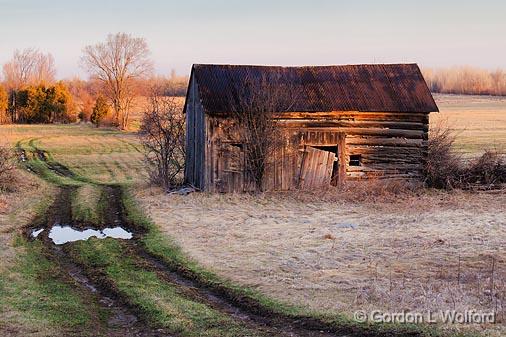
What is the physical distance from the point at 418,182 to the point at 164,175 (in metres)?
10.5

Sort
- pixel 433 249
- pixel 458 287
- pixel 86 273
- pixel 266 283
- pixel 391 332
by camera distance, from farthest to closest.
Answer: pixel 433 249 < pixel 86 273 < pixel 266 283 < pixel 458 287 < pixel 391 332

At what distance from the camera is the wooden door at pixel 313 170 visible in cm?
2461

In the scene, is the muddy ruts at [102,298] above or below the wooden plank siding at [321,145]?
below

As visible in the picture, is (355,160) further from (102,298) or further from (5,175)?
(102,298)

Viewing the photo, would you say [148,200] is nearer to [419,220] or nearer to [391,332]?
[419,220]

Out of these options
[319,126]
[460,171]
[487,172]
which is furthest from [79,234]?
[487,172]

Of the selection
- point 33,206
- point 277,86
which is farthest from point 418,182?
point 33,206

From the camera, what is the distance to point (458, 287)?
10844 mm

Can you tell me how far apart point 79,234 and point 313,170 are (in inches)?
416

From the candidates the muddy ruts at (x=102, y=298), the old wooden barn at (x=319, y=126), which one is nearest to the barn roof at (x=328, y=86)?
the old wooden barn at (x=319, y=126)

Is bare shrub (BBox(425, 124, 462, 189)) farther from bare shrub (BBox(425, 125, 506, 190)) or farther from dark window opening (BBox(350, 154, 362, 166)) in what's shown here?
dark window opening (BBox(350, 154, 362, 166))

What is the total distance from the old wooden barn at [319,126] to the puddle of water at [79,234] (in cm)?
703

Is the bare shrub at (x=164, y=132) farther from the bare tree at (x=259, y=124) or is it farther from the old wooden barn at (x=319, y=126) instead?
the bare tree at (x=259, y=124)

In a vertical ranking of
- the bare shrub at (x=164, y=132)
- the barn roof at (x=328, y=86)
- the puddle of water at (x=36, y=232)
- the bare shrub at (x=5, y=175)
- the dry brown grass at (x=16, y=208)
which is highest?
the barn roof at (x=328, y=86)
